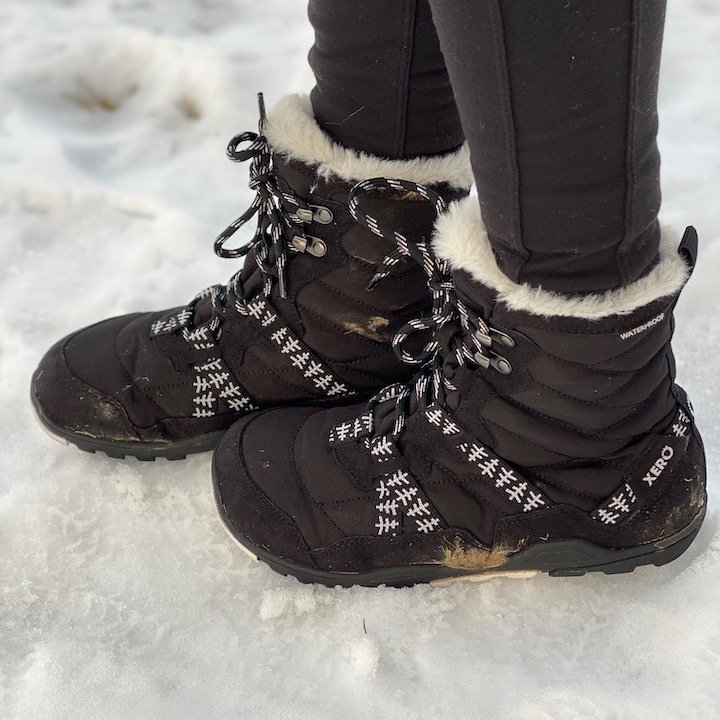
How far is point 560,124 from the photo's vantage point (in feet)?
1.84

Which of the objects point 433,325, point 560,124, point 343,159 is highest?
point 560,124

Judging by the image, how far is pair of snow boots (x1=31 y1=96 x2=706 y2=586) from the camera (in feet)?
2.27

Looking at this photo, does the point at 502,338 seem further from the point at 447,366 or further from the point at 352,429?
the point at 352,429

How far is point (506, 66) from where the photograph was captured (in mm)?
547

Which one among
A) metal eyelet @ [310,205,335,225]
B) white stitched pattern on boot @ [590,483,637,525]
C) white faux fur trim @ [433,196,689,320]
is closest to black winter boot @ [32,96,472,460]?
metal eyelet @ [310,205,335,225]

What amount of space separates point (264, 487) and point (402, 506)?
0.46ft

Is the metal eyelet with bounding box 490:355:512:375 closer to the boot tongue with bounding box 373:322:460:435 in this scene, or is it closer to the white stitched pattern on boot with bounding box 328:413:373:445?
the boot tongue with bounding box 373:322:460:435

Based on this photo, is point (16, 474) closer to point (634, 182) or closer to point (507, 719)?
point (507, 719)

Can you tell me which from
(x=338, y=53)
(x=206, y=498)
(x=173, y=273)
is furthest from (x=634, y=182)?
(x=173, y=273)

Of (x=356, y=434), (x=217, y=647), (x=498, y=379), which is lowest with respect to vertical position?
(x=217, y=647)

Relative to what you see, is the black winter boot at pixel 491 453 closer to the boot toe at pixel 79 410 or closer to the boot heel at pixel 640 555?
the boot heel at pixel 640 555

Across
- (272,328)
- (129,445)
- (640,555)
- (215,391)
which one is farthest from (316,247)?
(640,555)

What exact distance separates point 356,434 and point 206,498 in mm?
202

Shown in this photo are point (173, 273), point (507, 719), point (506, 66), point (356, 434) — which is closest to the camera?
point (506, 66)
